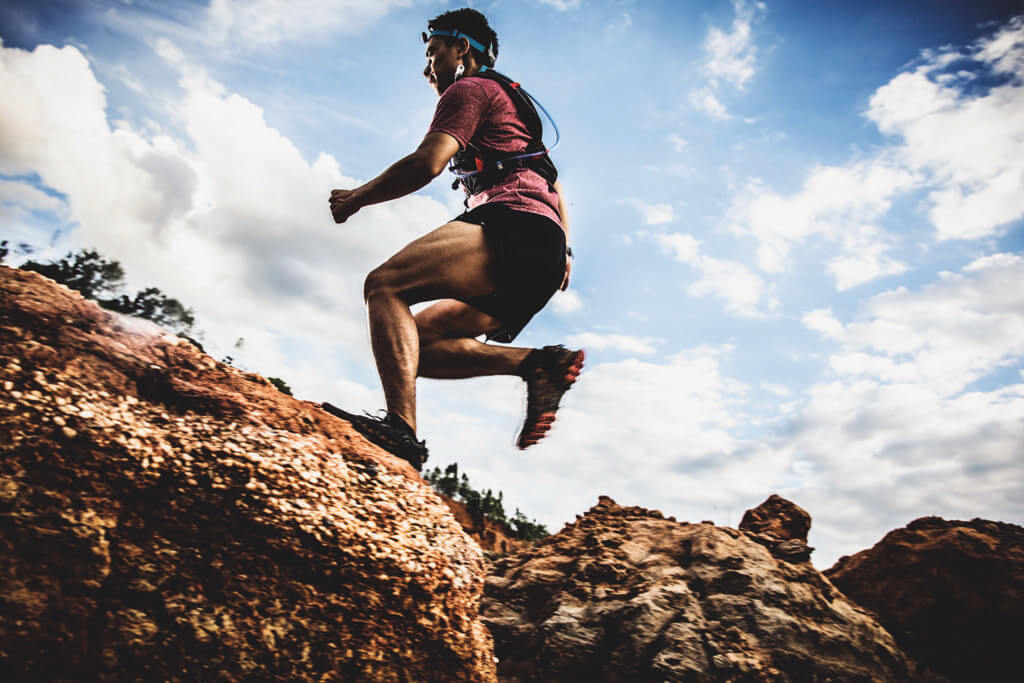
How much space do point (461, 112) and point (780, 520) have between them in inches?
223

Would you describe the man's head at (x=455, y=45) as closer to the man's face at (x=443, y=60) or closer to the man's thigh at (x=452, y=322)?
the man's face at (x=443, y=60)

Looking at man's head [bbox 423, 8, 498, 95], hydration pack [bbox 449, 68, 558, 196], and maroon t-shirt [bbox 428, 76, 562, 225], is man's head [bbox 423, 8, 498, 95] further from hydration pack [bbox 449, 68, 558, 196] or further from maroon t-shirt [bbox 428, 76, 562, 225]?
maroon t-shirt [bbox 428, 76, 562, 225]

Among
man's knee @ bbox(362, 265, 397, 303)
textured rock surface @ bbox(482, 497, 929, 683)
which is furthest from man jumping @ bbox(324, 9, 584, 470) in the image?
textured rock surface @ bbox(482, 497, 929, 683)


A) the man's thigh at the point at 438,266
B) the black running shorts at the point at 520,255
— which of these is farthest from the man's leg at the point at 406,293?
the black running shorts at the point at 520,255

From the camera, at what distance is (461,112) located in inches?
88.4

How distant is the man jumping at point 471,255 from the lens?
2115 millimetres

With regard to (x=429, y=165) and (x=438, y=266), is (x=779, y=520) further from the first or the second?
(x=429, y=165)

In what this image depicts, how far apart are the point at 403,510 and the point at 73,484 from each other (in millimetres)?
820

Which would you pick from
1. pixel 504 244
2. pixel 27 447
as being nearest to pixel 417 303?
pixel 504 244

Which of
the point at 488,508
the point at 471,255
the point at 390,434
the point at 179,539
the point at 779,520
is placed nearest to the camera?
the point at 179,539

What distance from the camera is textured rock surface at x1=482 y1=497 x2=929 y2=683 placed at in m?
3.07

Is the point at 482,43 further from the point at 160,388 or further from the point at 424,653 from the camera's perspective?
the point at 424,653

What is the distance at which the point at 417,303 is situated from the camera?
7.21 ft

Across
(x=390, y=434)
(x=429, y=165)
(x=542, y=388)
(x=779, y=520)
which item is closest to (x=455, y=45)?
(x=429, y=165)
